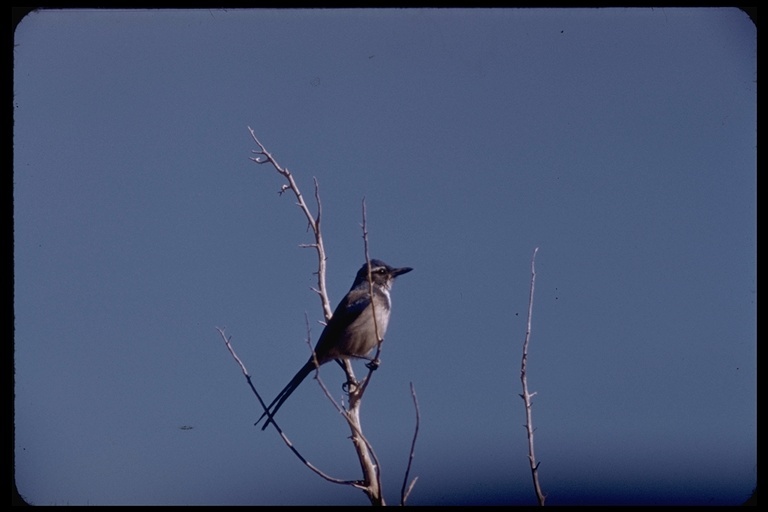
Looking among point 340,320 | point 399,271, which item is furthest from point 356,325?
point 399,271

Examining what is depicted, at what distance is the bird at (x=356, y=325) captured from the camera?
6.36 metres

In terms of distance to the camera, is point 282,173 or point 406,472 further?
point 282,173

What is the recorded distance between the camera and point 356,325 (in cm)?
680

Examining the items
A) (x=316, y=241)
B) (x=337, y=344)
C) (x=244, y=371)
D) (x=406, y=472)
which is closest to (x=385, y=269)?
(x=337, y=344)

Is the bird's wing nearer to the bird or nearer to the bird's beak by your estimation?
the bird

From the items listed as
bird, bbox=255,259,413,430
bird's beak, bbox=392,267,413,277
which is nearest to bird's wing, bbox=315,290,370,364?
bird, bbox=255,259,413,430

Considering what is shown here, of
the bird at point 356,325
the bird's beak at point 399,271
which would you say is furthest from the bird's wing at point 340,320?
the bird's beak at point 399,271

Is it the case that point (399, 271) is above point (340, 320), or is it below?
above

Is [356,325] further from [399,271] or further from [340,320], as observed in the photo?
[399,271]

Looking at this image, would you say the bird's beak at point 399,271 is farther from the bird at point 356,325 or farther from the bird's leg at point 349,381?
the bird's leg at point 349,381

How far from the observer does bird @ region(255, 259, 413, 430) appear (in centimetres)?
636
